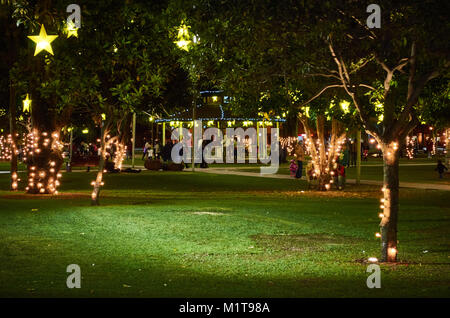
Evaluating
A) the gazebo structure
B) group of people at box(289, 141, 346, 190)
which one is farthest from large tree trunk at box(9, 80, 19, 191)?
the gazebo structure

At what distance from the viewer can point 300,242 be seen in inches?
547

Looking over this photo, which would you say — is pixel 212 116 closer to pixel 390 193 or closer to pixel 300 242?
pixel 300 242

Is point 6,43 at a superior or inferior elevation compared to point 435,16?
superior

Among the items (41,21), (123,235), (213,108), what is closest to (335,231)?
(123,235)

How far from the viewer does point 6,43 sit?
28391mm

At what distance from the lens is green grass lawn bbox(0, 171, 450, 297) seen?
954 centimetres

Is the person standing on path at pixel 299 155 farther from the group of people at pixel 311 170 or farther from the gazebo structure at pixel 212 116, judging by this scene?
the gazebo structure at pixel 212 116

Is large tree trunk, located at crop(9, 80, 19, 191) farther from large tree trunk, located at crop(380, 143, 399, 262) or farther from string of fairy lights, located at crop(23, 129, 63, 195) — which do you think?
large tree trunk, located at crop(380, 143, 399, 262)

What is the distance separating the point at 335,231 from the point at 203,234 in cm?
287

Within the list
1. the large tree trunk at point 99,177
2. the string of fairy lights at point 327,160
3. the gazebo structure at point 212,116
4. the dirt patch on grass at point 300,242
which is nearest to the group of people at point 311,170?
the string of fairy lights at point 327,160

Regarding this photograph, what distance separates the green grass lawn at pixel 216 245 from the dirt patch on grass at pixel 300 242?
0.02 metres

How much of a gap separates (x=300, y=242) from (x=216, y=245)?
1.66m

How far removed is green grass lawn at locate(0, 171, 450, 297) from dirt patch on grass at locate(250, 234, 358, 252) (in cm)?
2
